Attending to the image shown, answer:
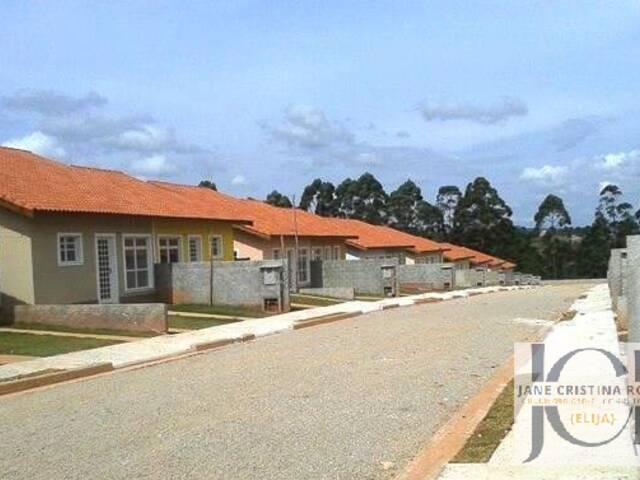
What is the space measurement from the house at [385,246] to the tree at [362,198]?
34.7m

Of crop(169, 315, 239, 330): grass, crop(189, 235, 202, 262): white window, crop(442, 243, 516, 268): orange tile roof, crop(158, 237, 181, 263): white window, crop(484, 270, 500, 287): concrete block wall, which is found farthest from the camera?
crop(442, 243, 516, 268): orange tile roof

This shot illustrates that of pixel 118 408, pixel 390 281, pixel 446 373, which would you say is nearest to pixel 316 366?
pixel 446 373

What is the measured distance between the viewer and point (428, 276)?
5156cm

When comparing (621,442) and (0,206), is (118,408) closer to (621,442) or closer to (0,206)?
(621,442)

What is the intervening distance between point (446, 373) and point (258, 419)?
13.5ft

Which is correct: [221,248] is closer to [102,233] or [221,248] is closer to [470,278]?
[102,233]

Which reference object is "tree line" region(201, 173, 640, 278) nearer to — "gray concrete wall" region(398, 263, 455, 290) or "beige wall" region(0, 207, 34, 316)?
"gray concrete wall" region(398, 263, 455, 290)

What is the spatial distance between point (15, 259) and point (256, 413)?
16497 mm

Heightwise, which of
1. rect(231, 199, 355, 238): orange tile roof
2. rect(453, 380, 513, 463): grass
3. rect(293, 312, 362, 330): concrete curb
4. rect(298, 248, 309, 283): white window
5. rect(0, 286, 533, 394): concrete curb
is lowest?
rect(293, 312, 362, 330): concrete curb

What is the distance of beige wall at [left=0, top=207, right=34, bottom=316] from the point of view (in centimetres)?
2417

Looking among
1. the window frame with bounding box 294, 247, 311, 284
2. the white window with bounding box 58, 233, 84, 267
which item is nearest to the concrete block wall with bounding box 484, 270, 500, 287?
the window frame with bounding box 294, 247, 311, 284

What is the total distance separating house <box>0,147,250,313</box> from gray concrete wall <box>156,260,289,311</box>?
0.73 metres

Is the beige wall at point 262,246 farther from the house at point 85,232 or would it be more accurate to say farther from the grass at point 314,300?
the house at point 85,232

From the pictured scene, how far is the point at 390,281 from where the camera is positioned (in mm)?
42625
